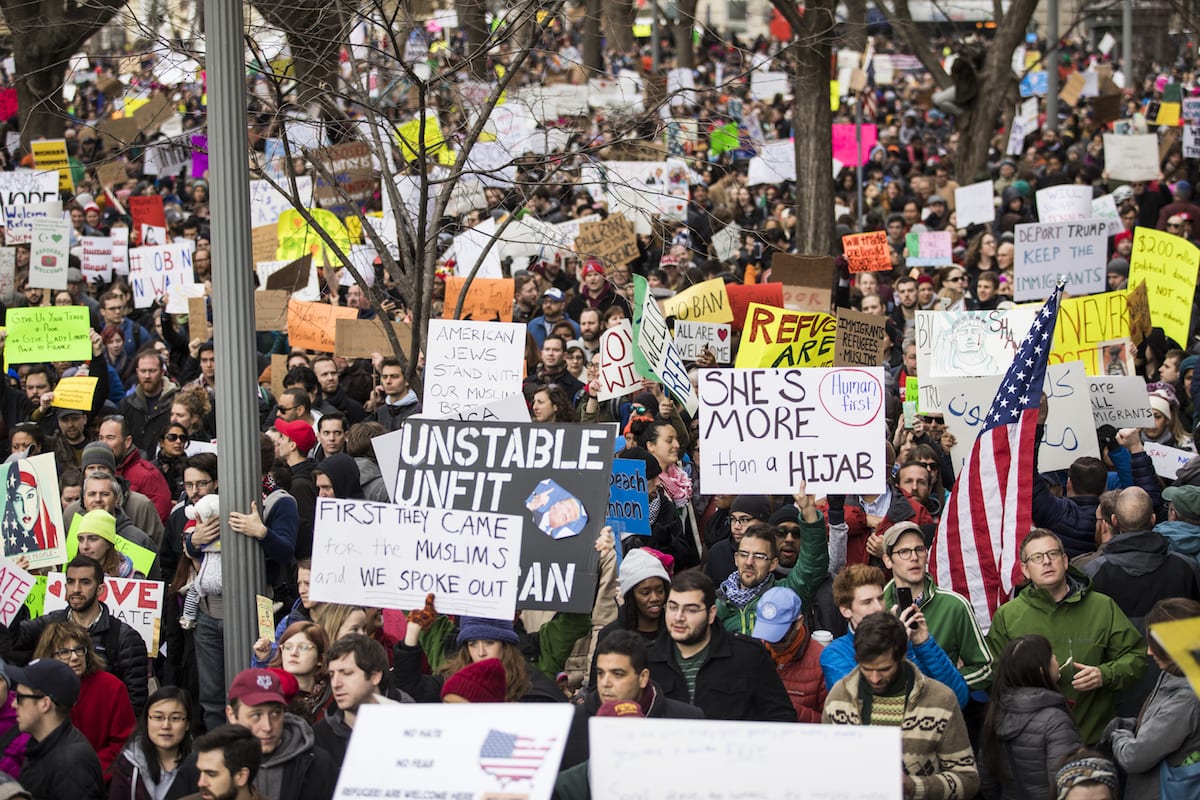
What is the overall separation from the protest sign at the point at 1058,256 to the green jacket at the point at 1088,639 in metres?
6.27

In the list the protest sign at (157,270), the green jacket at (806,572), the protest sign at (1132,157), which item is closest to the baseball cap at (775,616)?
the green jacket at (806,572)

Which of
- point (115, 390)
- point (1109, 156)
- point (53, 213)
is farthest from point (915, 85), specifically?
point (115, 390)

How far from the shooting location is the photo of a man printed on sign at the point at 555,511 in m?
7.00

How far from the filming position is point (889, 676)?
18.3 ft

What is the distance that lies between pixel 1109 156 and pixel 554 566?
14.3m

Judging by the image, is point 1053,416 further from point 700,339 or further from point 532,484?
point 532,484

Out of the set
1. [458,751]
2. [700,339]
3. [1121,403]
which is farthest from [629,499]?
[458,751]

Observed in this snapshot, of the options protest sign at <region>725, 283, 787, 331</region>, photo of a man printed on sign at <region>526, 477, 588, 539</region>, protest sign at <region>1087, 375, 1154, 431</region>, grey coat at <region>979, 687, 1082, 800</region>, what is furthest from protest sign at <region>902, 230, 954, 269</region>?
grey coat at <region>979, 687, 1082, 800</region>

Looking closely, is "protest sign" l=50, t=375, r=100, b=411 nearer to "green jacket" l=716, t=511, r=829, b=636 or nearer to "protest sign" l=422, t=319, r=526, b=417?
"protest sign" l=422, t=319, r=526, b=417

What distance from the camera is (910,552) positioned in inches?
266

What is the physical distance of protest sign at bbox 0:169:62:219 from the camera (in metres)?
16.6

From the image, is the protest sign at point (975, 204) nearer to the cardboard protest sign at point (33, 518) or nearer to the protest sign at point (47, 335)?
the protest sign at point (47, 335)

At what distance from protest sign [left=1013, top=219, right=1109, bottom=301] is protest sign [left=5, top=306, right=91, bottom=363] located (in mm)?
6896

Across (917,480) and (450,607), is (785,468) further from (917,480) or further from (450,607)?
(450,607)
